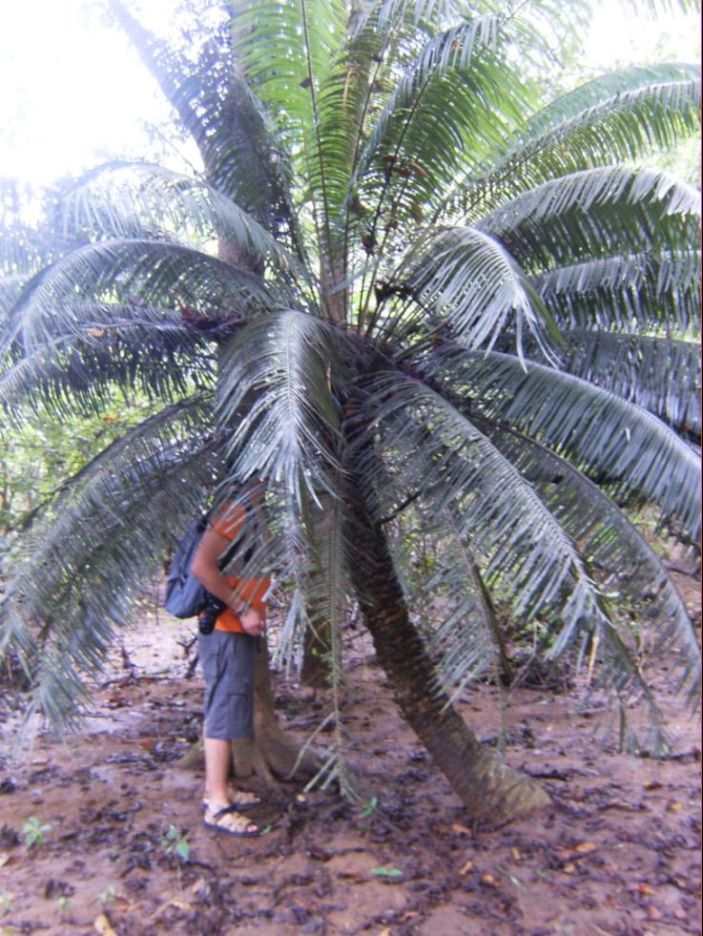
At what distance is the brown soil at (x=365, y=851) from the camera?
10.5 ft

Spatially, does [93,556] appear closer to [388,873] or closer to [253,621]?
[253,621]

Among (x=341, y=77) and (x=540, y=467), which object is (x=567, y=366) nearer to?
(x=540, y=467)

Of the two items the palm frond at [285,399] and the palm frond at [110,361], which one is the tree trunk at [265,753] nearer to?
the palm frond at [110,361]

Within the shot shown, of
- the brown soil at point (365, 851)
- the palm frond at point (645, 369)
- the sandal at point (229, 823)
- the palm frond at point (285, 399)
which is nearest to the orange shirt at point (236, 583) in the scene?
the palm frond at point (285, 399)

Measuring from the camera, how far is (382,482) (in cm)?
323

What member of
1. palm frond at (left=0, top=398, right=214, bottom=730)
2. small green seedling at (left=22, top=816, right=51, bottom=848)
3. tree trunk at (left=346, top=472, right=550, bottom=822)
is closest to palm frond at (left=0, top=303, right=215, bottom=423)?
palm frond at (left=0, top=398, right=214, bottom=730)

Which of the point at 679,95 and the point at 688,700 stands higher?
the point at 679,95

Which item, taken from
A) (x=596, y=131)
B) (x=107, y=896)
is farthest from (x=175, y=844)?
(x=596, y=131)

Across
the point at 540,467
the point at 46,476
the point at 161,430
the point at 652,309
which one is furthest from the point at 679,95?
the point at 46,476

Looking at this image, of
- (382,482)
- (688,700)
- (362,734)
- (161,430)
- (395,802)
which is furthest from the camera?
(362,734)

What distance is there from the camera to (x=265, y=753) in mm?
4539

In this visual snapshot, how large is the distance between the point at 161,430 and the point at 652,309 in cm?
218

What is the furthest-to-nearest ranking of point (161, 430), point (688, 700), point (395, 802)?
1. point (395, 802)
2. point (161, 430)
3. point (688, 700)

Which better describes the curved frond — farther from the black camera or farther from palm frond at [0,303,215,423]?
the black camera
